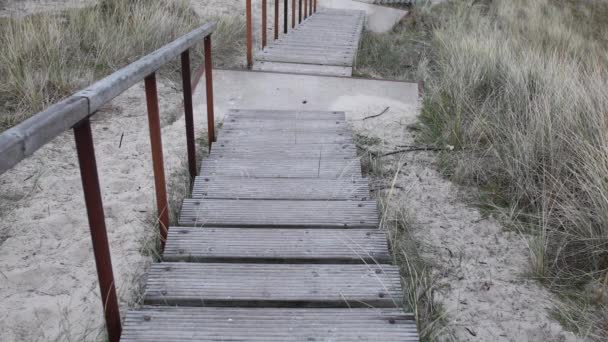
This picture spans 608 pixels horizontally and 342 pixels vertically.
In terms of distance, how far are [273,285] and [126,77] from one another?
82 cm

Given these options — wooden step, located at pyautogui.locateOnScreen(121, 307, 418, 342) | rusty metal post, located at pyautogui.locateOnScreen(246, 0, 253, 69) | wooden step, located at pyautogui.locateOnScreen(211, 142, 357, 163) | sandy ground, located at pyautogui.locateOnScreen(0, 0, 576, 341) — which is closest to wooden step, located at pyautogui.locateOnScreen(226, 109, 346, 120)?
sandy ground, located at pyautogui.locateOnScreen(0, 0, 576, 341)

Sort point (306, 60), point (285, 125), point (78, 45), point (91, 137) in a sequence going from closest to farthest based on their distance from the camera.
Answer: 1. point (91, 137)
2. point (285, 125)
3. point (78, 45)
4. point (306, 60)

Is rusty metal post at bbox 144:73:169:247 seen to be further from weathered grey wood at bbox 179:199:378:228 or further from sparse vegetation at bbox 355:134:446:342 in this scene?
sparse vegetation at bbox 355:134:446:342

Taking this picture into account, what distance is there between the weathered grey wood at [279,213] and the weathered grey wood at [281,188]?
126 mm

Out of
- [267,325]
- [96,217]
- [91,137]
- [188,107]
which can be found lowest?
[267,325]

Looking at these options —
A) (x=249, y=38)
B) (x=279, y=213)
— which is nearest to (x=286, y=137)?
(x=279, y=213)

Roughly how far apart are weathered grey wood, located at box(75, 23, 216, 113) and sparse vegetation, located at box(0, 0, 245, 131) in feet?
6.54

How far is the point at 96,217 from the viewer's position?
4.71ft

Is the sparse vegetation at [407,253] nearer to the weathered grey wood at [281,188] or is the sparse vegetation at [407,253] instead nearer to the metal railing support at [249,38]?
the weathered grey wood at [281,188]

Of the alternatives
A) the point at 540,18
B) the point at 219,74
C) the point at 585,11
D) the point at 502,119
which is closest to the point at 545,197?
the point at 502,119

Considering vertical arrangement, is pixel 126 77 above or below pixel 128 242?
above

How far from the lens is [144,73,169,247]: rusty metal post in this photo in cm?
198

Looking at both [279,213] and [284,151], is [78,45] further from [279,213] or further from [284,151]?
[279,213]

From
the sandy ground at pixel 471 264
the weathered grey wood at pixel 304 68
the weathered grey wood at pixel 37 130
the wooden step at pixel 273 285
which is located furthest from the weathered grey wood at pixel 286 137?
the weathered grey wood at pixel 37 130
